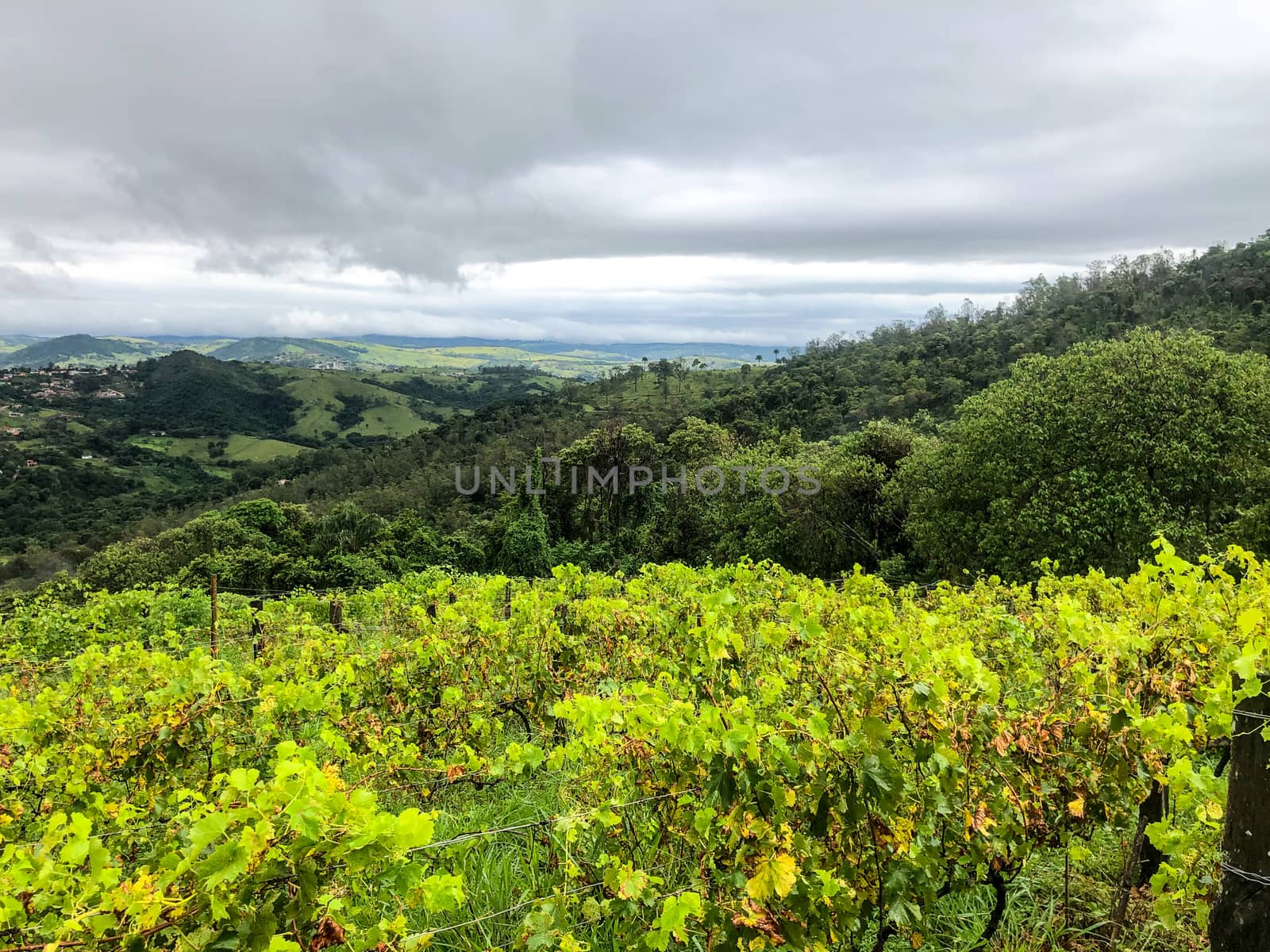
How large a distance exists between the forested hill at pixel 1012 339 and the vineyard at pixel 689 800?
42802 millimetres

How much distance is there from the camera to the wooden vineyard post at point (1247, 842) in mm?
2258

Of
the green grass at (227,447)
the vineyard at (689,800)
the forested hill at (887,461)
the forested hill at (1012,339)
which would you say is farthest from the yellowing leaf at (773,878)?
the green grass at (227,447)

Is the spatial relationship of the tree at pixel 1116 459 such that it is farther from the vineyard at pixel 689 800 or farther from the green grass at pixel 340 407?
the green grass at pixel 340 407

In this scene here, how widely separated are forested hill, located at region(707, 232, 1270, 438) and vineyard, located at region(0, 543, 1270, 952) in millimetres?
42802

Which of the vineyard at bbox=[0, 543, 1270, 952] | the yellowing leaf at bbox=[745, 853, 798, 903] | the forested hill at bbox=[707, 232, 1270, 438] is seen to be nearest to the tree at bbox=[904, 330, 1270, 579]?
the vineyard at bbox=[0, 543, 1270, 952]

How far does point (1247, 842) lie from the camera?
230 cm

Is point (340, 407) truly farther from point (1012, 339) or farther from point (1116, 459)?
point (1116, 459)

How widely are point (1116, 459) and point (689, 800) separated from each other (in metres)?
19.1

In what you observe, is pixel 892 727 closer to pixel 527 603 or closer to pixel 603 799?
pixel 603 799

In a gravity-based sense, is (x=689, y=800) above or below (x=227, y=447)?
above

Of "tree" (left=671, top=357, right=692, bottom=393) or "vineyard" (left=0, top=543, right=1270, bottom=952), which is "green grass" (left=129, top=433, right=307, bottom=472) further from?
"vineyard" (left=0, top=543, right=1270, bottom=952)

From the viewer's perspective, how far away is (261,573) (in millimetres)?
35156

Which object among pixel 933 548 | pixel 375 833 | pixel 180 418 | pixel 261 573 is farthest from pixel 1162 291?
pixel 180 418

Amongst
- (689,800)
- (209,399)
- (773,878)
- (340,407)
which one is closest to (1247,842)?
(773,878)
